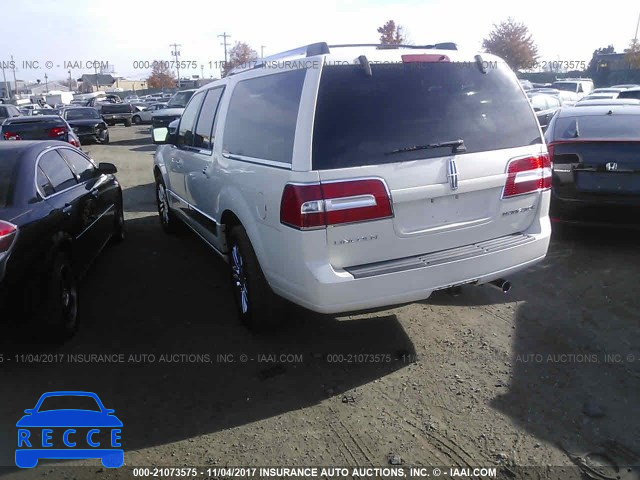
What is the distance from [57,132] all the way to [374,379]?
13310mm

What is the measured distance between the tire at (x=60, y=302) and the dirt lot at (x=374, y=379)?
6.0 inches

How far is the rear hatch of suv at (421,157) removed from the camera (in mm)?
3080

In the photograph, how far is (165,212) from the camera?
7.05 m

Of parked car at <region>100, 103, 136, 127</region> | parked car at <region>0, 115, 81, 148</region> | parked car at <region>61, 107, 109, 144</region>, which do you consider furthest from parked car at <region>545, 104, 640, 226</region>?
parked car at <region>100, 103, 136, 127</region>

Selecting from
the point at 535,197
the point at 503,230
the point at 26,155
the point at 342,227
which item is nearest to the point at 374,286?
the point at 342,227

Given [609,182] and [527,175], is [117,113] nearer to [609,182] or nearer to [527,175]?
[609,182]

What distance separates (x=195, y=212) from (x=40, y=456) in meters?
2.90

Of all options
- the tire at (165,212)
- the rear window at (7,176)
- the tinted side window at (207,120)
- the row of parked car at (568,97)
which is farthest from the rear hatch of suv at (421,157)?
the row of parked car at (568,97)

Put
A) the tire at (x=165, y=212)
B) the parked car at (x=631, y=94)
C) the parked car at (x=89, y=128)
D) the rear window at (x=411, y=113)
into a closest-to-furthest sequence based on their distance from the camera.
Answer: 1. the rear window at (x=411, y=113)
2. the tire at (x=165, y=212)
3. the parked car at (x=631, y=94)
4. the parked car at (x=89, y=128)

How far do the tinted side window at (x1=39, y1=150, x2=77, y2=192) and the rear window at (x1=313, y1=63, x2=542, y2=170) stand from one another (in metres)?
2.66

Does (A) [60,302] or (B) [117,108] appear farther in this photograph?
(B) [117,108]

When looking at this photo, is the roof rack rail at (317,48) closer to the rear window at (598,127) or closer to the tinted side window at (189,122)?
the tinted side window at (189,122)

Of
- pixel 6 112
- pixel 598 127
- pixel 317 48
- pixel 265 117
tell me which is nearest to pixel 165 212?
pixel 265 117

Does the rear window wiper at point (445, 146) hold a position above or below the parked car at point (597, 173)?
above
